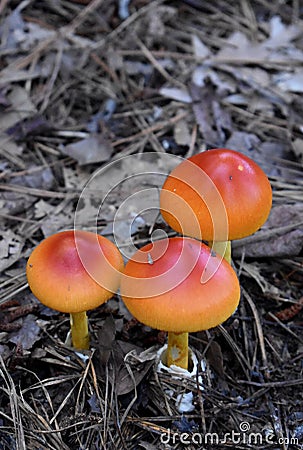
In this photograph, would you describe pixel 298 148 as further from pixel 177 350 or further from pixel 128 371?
pixel 128 371

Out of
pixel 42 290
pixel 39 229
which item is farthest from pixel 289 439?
pixel 39 229

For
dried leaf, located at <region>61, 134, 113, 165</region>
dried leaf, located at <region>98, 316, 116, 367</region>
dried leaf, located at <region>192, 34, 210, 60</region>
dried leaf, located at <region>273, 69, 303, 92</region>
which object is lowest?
dried leaf, located at <region>273, 69, 303, 92</region>

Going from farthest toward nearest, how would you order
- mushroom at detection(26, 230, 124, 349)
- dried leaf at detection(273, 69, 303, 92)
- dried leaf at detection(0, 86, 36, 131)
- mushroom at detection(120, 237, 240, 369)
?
dried leaf at detection(273, 69, 303, 92) → dried leaf at detection(0, 86, 36, 131) → mushroom at detection(26, 230, 124, 349) → mushroom at detection(120, 237, 240, 369)

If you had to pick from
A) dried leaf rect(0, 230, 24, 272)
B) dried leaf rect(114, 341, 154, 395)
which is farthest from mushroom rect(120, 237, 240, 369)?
dried leaf rect(0, 230, 24, 272)

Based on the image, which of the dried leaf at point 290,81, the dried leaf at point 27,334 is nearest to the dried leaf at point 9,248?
the dried leaf at point 27,334

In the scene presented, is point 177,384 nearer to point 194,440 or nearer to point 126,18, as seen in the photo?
point 194,440

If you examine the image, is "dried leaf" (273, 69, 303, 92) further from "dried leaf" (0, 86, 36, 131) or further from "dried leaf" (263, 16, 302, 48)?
"dried leaf" (0, 86, 36, 131)

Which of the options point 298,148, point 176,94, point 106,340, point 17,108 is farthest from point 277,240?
point 17,108
